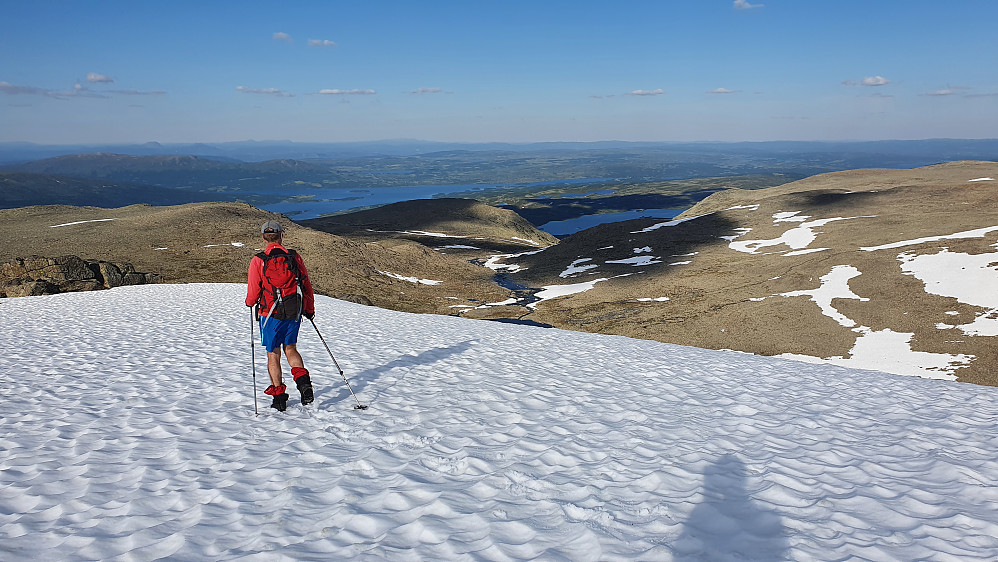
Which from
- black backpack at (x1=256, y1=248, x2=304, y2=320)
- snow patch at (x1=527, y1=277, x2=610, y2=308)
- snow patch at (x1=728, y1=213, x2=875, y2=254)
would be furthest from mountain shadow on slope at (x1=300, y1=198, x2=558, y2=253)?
black backpack at (x1=256, y1=248, x2=304, y2=320)

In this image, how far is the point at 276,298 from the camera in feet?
30.6

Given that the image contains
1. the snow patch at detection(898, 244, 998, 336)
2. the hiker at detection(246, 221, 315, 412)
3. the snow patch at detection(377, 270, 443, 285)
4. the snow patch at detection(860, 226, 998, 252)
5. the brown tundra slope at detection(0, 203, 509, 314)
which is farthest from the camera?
the snow patch at detection(377, 270, 443, 285)

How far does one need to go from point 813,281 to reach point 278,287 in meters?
41.0

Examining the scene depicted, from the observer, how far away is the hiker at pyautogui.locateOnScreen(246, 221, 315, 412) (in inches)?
368

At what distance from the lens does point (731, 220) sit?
7762 cm

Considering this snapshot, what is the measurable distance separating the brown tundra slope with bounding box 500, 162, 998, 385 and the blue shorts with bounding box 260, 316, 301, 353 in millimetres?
26650

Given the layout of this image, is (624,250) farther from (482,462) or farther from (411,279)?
(482,462)

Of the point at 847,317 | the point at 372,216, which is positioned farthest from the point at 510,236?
the point at 847,317

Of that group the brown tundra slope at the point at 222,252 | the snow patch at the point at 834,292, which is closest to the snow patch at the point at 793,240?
the snow patch at the point at 834,292

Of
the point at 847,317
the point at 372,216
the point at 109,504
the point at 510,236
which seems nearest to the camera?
the point at 109,504

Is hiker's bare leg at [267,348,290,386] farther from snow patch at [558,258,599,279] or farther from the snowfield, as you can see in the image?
snow patch at [558,258,599,279]

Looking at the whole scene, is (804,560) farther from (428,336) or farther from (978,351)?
(978,351)

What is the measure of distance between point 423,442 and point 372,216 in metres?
129

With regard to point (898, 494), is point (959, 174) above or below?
above
